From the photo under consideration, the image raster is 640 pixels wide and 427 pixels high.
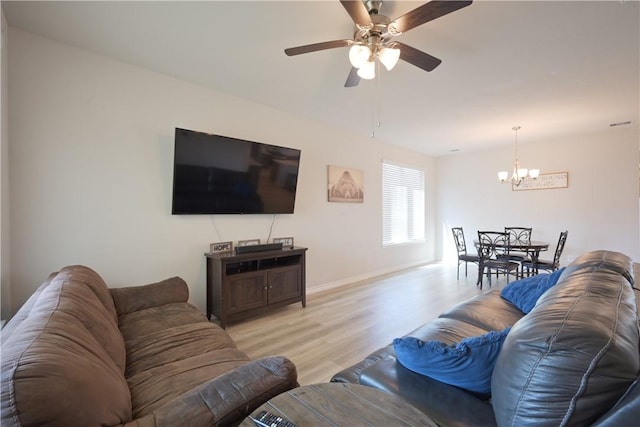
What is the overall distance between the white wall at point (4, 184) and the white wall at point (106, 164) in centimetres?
8

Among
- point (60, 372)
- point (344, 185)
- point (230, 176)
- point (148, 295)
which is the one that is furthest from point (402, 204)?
point (60, 372)

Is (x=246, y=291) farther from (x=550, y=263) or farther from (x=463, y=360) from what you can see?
(x=550, y=263)

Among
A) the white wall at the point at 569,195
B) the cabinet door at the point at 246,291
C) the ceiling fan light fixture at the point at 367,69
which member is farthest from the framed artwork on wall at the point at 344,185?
the white wall at the point at 569,195

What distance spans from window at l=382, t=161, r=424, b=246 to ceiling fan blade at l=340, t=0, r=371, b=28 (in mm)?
3955

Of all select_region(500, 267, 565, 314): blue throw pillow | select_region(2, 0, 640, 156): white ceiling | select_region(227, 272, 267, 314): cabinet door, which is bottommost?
select_region(227, 272, 267, 314): cabinet door

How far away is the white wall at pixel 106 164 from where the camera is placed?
2312 millimetres

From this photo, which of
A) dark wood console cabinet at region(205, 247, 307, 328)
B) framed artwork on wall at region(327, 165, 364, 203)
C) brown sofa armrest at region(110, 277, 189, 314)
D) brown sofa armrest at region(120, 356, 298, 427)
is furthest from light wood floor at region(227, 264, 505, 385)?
framed artwork on wall at region(327, 165, 364, 203)

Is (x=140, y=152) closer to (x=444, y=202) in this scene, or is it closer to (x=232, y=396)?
(x=232, y=396)

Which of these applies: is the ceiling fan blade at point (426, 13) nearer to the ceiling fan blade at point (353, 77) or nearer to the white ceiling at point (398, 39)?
the white ceiling at point (398, 39)

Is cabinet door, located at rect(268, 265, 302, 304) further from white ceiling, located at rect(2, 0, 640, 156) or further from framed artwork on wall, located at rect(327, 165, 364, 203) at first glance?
white ceiling, located at rect(2, 0, 640, 156)

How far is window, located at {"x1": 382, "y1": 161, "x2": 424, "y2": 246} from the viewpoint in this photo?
5770 mm

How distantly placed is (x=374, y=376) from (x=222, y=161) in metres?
2.62

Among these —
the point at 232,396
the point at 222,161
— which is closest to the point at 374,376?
the point at 232,396

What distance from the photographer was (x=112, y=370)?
1143mm
